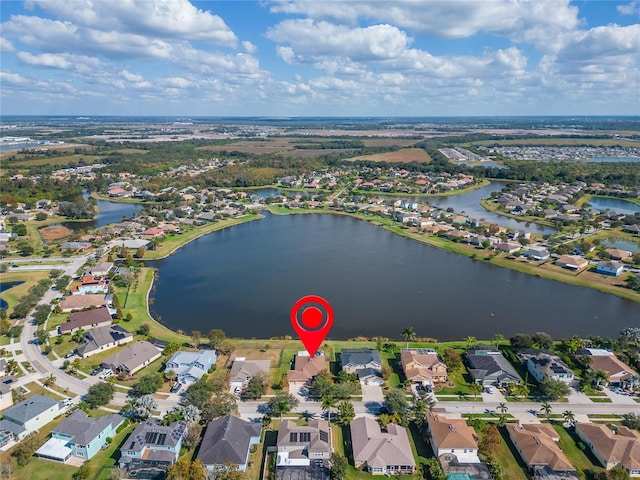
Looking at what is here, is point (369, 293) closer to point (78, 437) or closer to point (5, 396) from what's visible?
point (78, 437)

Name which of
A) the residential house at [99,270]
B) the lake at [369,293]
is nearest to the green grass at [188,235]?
→ the lake at [369,293]

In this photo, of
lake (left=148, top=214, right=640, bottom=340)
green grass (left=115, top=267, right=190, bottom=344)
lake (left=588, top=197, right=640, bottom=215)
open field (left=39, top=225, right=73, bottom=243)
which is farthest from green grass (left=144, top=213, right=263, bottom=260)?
lake (left=588, top=197, right=640, bottom=215)

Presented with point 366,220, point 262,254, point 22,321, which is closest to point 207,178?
point 366,220

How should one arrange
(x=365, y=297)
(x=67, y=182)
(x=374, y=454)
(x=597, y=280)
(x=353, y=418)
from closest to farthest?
(x=374, y=454) → (x=353, y=418) → (x=365, y=297) → (x=597, y=280) → (x=67, y=182)

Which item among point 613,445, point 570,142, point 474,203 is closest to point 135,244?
point 613,445

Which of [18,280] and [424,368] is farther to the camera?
[18,280]

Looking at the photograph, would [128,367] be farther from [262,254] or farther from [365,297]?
[262,254]
